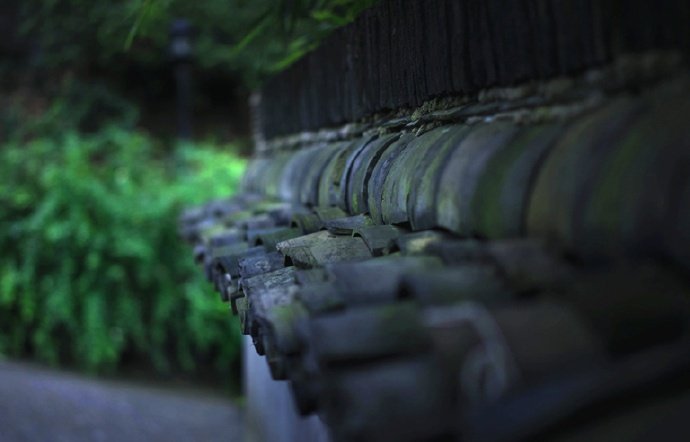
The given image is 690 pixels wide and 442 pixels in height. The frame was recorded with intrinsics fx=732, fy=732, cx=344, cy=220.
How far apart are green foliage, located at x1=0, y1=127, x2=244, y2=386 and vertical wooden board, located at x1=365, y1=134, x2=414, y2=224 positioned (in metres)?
4.03

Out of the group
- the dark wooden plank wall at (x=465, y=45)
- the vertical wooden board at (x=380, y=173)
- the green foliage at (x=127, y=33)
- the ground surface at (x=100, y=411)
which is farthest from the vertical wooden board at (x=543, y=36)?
the green foliage at (x=127, y=33)

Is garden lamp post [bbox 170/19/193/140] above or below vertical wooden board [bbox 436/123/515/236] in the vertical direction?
above

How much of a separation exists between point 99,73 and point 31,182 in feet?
16.3

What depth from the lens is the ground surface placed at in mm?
4949

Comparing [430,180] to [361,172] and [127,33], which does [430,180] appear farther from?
[127,33]

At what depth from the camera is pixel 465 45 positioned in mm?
1584

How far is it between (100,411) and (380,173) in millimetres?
4226

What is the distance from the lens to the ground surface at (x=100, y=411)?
495 centimetres

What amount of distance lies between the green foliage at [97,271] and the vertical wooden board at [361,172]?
382cm

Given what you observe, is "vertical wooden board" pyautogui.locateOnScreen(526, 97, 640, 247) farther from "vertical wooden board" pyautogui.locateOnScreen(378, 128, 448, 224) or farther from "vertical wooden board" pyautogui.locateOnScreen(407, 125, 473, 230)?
"vertical wooden board" pyautogui.locateOnScreen(378, 128, 448, 224)

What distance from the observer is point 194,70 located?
10.7 metres

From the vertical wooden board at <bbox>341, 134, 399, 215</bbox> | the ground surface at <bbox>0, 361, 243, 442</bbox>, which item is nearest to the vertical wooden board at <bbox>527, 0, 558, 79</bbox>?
the vertical wooden board at <bbox>341, 134, 399, 215</bbox>

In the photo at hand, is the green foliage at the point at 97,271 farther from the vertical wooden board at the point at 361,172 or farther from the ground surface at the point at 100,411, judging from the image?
the vertical wooden board at the point at 361,172

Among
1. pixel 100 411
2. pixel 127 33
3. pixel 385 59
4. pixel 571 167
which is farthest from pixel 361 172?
pixel 127 33
